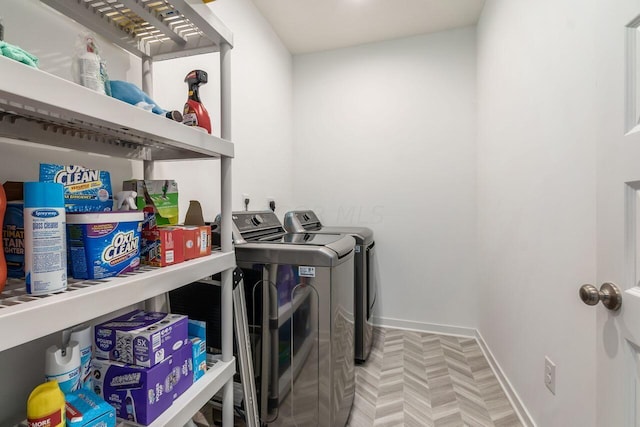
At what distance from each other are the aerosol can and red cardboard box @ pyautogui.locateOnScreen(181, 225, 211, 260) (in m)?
0.34

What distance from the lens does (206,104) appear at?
168 centimetres

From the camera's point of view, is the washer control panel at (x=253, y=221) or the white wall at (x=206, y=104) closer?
the white wall at (x=206, y=104)

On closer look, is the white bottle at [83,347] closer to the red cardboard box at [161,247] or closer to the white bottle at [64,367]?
the white bottle at [64,367]

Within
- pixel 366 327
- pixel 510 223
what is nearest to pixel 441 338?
pixel 366 327

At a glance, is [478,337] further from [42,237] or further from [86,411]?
[42,237]

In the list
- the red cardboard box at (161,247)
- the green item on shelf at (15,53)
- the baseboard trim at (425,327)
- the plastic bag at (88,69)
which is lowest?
the baseboard trim at (425,327)

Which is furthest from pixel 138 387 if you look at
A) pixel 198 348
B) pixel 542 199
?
pixel 542 199

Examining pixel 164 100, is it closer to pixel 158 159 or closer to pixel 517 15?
pixel 158 159

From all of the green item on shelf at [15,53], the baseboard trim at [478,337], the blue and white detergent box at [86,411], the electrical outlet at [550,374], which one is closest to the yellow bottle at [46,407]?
the blue and white detergent box at [86,411]

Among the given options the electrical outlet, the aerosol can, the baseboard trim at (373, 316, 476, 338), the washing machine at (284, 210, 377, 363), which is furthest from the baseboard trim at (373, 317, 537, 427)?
the aerosol can

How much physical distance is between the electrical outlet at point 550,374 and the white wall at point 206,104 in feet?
5.95

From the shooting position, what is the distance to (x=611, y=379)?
77cm

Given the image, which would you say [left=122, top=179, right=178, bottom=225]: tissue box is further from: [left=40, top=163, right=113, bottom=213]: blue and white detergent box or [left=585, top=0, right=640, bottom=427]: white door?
[left=585, top=0, right=640, bottom=427]: white door

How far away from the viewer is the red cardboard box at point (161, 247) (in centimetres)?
80
